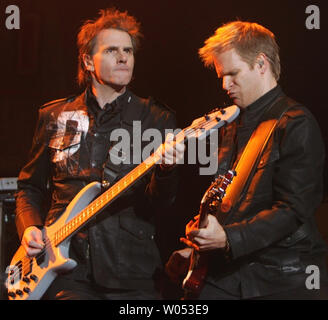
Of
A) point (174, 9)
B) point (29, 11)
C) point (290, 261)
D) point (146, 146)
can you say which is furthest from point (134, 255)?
point (29, 11)

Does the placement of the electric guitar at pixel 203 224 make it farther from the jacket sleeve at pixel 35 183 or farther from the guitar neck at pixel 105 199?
the jacket sleeve at pixel 35 183

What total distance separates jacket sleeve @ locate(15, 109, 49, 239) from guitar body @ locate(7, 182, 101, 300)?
0.69 feet

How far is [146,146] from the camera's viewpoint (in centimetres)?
320

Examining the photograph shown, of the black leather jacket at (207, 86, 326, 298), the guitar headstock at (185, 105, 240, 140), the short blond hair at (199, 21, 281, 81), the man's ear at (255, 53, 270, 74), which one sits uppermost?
the short blond hair at (199, 21, 281, 81)

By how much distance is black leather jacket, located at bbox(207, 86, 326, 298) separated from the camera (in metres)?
2.61

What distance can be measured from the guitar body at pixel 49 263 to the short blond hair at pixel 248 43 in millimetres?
1057

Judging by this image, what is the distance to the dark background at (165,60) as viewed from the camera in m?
3.54

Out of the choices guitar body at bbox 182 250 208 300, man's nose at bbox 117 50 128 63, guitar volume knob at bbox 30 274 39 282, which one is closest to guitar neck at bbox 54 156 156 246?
guitar volume knob at bbox 30 274 39 282

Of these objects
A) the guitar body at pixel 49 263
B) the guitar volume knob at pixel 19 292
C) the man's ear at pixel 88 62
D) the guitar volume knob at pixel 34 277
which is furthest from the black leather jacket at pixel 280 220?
the man's ear at pixel 88 62

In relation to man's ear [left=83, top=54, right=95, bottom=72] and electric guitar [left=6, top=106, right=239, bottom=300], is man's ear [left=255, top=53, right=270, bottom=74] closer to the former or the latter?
electric guitar [left=6, top=106, right=239, bottom=300]

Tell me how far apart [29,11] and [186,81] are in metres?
1.31

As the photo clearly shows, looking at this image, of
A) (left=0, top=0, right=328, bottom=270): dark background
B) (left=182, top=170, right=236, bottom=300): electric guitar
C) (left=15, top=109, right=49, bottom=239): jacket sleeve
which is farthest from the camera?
(left=0, top=0, right=328, bottom=270): dark background

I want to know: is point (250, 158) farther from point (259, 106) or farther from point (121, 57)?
point (121, 57)
